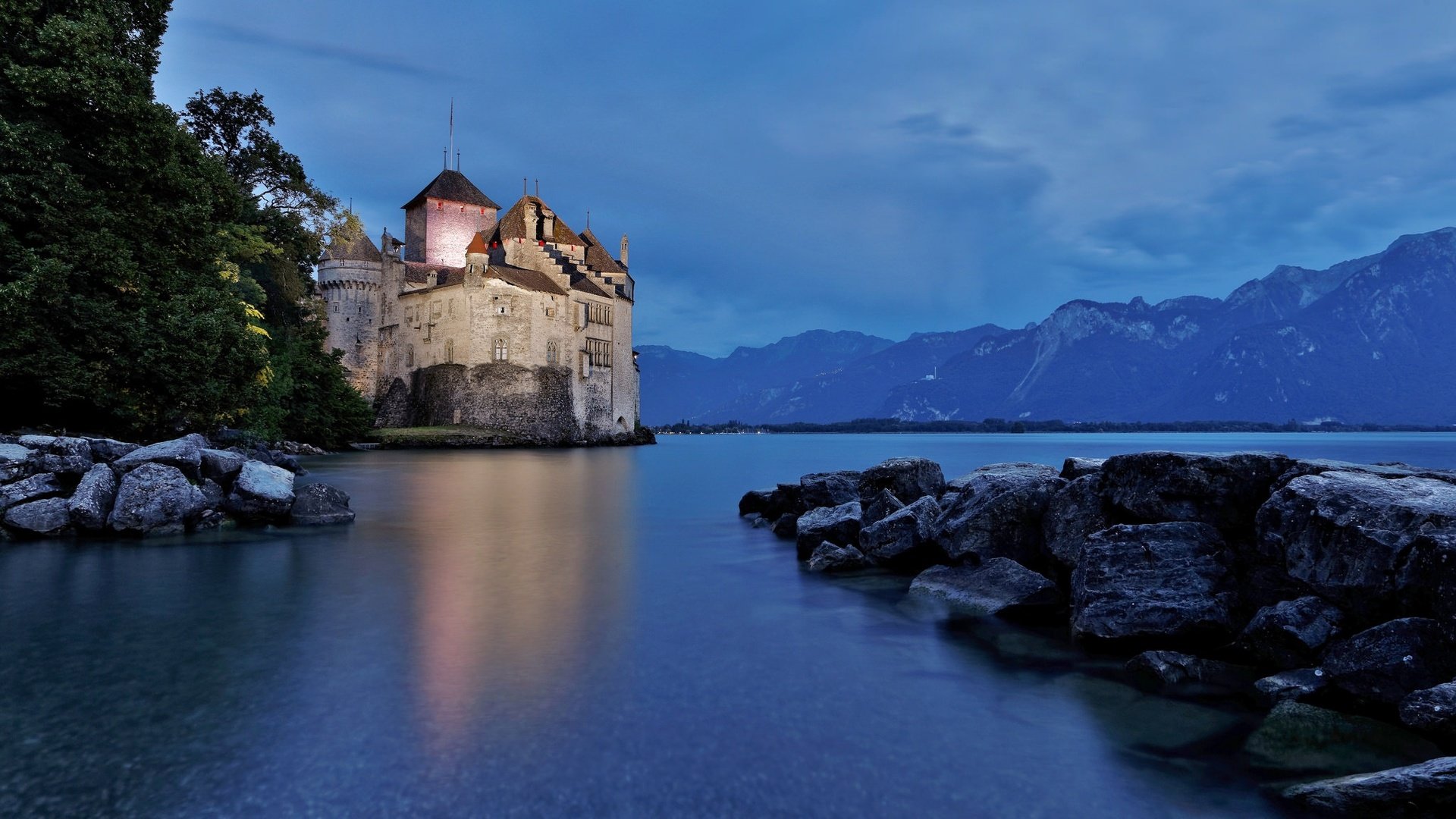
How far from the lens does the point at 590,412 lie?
7306 centimetres

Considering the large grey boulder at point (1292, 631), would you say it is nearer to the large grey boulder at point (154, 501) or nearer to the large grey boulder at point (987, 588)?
the large grey boulder at point (987, 588)

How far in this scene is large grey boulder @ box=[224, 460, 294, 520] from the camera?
1591cm

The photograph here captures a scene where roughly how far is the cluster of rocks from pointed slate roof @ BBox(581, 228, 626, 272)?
6296cm

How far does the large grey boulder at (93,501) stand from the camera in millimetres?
14016

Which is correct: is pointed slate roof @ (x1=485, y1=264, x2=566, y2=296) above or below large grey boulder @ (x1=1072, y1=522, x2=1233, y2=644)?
above

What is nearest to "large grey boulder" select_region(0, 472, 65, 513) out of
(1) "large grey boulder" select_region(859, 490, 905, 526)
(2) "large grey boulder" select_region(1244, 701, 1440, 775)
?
(1) "large grey boulder" select_region(859, 490, 905, 526)

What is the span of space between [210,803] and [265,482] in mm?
13586

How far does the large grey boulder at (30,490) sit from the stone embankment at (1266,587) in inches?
599

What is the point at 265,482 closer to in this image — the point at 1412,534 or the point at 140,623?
the point at 140,623

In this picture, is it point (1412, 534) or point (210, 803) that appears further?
point (1412, 534)

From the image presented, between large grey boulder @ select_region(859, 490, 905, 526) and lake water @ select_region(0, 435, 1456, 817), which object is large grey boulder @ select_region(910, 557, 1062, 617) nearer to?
lake water @ select_region(0, 435, 1456, 817)

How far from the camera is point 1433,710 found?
5.38m

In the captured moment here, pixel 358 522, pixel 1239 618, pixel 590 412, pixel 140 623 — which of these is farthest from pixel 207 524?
pixel 590 412

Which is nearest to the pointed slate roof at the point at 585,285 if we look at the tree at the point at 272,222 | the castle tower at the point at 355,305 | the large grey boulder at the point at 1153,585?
the castle tower at the point at 355,305
